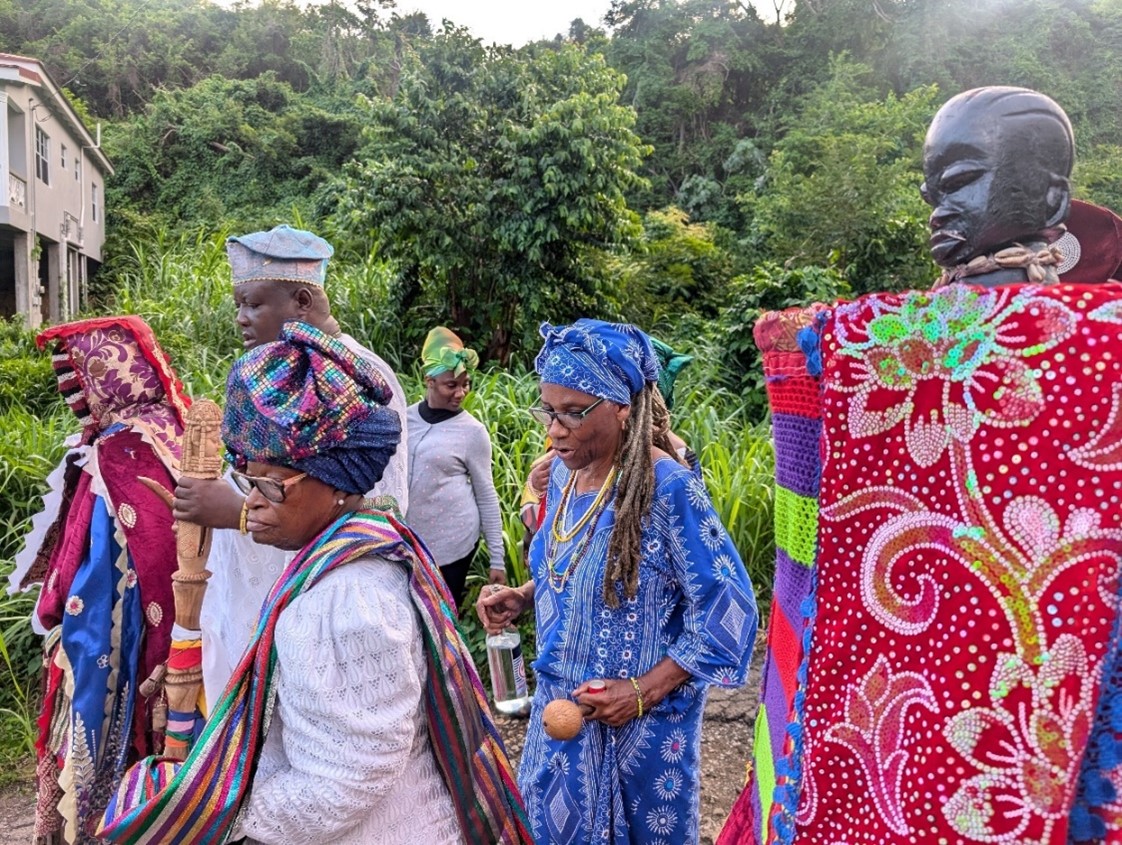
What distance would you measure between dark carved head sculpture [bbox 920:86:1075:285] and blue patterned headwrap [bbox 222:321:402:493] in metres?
1.03

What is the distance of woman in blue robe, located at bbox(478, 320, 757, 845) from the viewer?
2018 mm

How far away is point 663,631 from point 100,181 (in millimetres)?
23928

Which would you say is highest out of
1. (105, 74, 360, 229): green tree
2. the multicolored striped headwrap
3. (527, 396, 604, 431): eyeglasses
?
(105, 74, 360, 229): green tree

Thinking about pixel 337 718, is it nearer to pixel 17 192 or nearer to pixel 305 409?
pixel 305 409

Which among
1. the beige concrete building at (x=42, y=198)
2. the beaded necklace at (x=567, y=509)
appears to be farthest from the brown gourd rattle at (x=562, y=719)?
the beige concrete building at (x=42, y=198)

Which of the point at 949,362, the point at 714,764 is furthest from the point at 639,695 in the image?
the point at 714,764

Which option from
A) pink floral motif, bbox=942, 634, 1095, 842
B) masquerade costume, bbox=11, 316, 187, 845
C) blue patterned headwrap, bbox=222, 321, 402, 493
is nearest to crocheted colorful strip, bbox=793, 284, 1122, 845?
pink floral motif, bbox=942, 634, 1095, 842

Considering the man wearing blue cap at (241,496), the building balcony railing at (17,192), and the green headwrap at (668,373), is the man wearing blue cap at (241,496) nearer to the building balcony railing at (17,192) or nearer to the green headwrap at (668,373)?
the green headwrap at (668,373)

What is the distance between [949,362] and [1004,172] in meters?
0.39

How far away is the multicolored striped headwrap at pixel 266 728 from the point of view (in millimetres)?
1341

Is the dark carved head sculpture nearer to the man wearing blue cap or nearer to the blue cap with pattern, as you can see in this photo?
the man wearing blue cap

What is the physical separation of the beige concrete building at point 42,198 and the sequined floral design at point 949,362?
55.8 feet

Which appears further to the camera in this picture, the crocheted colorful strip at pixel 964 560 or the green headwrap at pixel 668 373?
the green headwrap at pixel 668 373

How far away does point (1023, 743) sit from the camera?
0.86 metres
